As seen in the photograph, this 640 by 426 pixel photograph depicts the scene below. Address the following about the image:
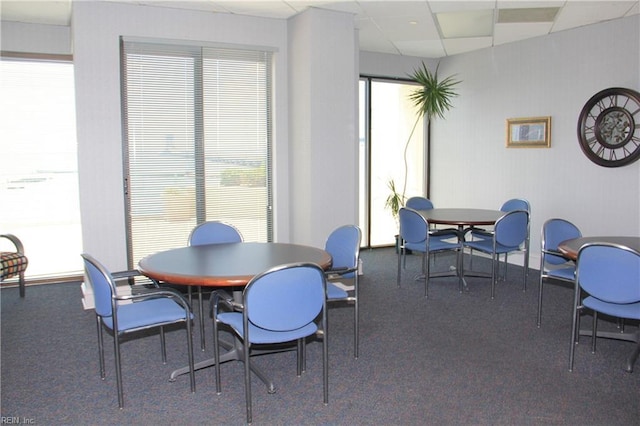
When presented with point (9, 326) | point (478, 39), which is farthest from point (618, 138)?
point (9, 326)

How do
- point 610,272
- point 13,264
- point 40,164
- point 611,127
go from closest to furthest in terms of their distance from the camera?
point 610,272, point 13,264, point 611,127, point 40,164

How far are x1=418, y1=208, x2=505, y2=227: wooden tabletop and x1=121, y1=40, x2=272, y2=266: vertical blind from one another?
5.81 feet

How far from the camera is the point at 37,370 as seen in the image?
3.42 m

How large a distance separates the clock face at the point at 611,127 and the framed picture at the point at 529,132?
0.45m

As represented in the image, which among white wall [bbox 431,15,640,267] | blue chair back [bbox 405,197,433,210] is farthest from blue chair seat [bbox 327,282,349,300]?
white wall [bbox 431,15,640,267]

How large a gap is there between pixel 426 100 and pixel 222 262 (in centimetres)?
465

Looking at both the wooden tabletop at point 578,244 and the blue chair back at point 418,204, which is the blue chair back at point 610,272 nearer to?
the wooden tabletop at point 578,244

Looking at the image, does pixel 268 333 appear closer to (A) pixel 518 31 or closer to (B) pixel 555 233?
(B) pixel 555 233

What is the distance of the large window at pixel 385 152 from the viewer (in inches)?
291

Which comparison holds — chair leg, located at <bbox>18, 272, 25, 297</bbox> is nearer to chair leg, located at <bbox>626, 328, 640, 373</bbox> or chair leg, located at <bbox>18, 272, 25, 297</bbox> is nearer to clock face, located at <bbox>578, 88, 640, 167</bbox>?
chair leg, located at <bbox>626, 328, 640, 373</bbox>

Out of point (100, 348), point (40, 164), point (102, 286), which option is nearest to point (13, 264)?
point (40, 164)

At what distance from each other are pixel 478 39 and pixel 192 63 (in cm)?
351

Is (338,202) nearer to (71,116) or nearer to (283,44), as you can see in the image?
(283,44)

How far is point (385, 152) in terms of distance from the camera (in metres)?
7.62
